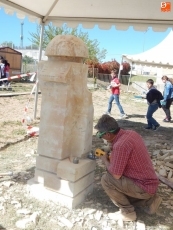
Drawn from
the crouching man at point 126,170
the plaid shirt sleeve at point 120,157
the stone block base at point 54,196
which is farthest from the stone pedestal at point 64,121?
the plaid shirt sleeve at point 120,157

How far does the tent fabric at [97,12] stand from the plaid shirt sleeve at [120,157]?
3.99 metres

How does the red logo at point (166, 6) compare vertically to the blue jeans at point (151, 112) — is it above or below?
above

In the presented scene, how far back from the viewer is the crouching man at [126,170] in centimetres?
291

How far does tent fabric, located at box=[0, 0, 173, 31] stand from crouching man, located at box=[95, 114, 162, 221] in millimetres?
3806

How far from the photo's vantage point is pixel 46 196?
342 cm

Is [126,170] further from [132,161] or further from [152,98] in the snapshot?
[152,98]

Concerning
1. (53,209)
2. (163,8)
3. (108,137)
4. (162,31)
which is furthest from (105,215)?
(162,31)

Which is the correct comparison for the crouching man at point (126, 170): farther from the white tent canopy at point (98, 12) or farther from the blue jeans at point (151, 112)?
the blue jeans at point (151, 112)

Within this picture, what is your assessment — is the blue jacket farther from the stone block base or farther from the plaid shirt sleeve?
the plaid shirt sleeve

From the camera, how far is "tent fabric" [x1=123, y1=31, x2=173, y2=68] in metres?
16.7

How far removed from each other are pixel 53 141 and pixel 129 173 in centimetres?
100

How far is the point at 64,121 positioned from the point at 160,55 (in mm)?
15205

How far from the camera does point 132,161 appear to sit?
9.71ft

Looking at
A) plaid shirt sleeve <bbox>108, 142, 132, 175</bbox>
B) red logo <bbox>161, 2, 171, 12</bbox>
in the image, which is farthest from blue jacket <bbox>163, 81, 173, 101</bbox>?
plaid shirt sleeve <bbox>108, 142, 132, 175</bbox>
